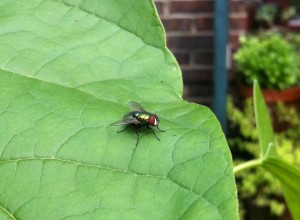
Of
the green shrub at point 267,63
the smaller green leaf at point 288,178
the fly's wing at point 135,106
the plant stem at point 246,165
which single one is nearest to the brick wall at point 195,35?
the green shrub at point 267,63

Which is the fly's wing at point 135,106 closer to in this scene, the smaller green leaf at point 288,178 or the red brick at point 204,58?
the smaller green leaf at point 288,178

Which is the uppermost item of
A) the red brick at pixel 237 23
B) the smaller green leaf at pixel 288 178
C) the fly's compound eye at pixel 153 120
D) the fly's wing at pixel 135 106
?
the fly's compound eye at pixel 153 120

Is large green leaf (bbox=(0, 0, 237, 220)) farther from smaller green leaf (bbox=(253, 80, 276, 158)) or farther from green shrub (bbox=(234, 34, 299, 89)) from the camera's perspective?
green shrub (bbox=(234, 34, 299, 89))

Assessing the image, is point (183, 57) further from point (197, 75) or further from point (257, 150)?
point (257, 150)

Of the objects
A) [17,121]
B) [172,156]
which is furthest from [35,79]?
[172,156]

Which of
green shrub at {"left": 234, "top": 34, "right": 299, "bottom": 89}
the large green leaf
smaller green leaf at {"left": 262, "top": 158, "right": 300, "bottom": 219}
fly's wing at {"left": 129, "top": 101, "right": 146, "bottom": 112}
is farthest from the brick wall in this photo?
fly's wing at {"left": 129, "top": 101, "right": 146, "bottom": 112}

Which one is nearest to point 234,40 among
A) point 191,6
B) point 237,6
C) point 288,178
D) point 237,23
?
point 237,23
